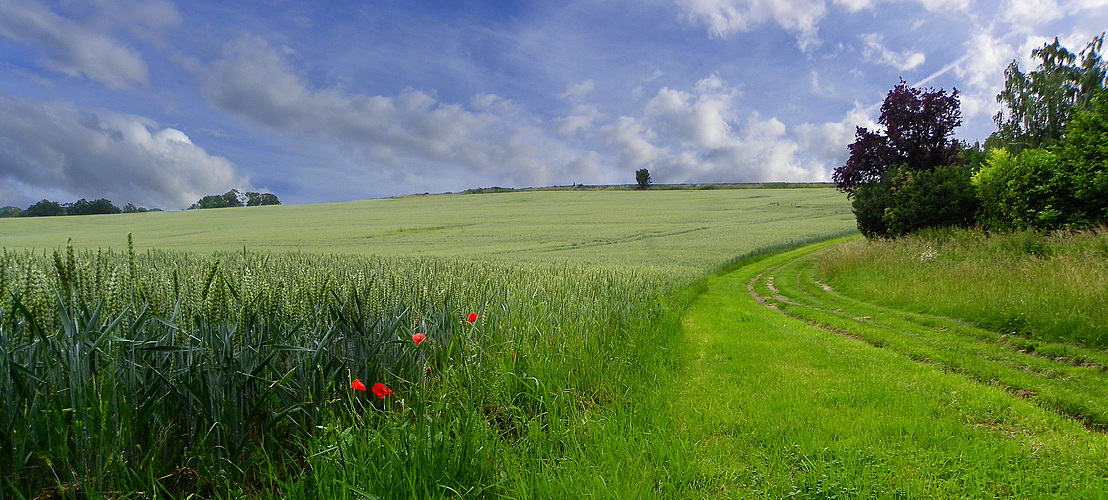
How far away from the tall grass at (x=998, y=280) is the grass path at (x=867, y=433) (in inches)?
122

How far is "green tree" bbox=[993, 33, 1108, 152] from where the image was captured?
1369 inches

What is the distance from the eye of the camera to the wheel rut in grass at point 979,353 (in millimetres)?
4828

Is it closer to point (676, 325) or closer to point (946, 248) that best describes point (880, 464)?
point (676, 325)

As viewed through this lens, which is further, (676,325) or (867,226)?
(867,226)

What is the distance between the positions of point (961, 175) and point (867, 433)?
1852cm

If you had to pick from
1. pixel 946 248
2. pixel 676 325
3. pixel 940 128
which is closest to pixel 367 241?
pixel 676 325

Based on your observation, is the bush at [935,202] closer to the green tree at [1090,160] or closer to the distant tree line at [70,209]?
the green tree at [1090,160]

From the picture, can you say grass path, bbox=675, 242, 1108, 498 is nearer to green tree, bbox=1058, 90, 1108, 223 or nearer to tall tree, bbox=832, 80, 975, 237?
green tree, bbox=1058, 90, 1108, 223

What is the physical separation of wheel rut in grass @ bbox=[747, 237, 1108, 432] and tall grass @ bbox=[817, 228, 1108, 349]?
1.36ft

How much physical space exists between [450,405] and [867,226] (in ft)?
72.3

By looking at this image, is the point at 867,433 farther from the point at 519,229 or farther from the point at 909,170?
the point at 519,229

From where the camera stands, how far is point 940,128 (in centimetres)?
2336

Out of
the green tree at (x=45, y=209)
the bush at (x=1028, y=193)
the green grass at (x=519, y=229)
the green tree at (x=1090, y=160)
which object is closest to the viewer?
the green tree at (x=1090, y=160)

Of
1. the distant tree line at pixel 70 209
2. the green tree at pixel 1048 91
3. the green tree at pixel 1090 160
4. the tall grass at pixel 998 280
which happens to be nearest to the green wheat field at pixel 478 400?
the tall grass at pixel 998 280
